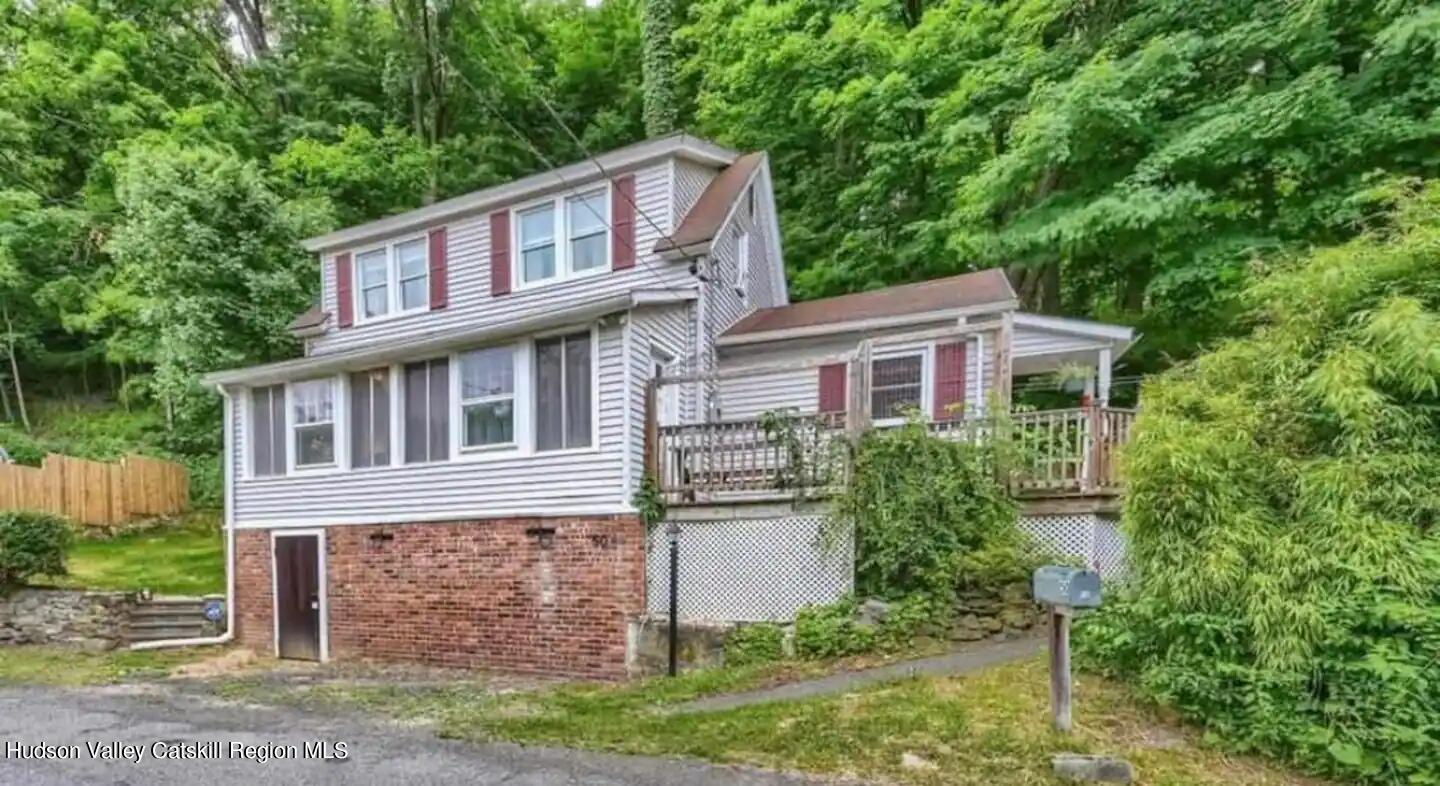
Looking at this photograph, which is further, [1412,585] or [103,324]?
[103,324]

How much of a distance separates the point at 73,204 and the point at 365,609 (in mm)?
20609

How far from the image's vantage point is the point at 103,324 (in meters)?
22.6

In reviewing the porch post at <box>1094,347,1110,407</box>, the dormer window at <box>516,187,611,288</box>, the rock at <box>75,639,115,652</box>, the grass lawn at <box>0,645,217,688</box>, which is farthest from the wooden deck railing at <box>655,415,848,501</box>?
the rock at <box>75,639,115,652</box>

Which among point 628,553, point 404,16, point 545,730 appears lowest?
point 545,730

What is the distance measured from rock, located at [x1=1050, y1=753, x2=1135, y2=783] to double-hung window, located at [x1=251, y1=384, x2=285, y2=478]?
36.7ft

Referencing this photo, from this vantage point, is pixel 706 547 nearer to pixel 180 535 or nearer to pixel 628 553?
pixel 628 553

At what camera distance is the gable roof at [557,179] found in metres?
12.0

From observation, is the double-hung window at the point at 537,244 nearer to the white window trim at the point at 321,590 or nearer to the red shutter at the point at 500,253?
the red shutter at the point at 500,253

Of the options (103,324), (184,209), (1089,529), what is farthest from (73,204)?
(1089,529)

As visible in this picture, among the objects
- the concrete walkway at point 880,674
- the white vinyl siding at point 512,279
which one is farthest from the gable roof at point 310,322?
the concrete walkway at point 880,674

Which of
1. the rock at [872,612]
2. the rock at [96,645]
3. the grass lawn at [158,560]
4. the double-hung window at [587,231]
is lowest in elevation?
the rock at [96,645]

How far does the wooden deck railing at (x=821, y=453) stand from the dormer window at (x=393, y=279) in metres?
6.63

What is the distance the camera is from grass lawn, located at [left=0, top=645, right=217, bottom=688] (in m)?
9.69

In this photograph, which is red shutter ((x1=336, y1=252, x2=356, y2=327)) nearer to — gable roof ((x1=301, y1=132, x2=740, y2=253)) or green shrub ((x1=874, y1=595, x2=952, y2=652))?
gable roof ((x1=301, y1=132, x2=740, y2=253))
